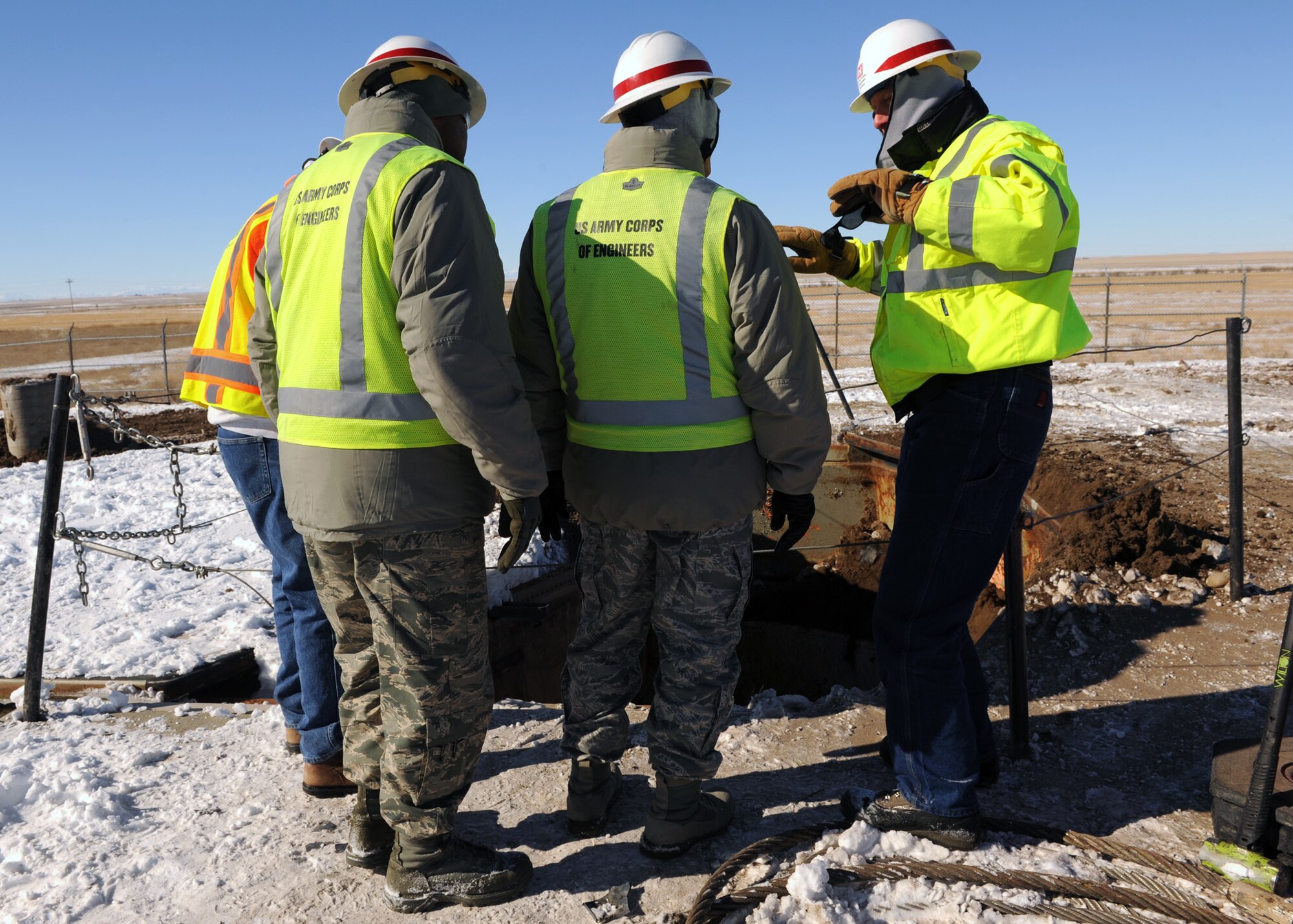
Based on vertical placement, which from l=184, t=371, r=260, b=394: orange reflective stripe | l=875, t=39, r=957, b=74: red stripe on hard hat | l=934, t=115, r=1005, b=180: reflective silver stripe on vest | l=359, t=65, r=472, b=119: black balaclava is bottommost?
l=184, t=371, r=260, b=394: orange reflective stripe

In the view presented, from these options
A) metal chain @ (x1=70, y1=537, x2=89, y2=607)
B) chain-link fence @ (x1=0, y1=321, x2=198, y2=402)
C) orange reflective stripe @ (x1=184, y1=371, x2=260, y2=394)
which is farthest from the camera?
chain-link fence @ (x1=0, y1=321, x2=198, y2=402)

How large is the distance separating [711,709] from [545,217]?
155 cm

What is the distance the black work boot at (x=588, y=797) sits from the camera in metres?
2.91

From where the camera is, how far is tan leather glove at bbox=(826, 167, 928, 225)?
2592 millimetres

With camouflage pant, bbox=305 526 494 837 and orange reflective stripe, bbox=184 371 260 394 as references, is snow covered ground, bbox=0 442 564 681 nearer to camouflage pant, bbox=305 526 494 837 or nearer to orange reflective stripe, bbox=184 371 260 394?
orange reflective stripe, bbox=184 371 260 394

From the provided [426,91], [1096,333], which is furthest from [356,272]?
[1096,333]

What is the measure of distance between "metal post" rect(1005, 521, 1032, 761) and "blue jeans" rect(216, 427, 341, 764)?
2.40 metres

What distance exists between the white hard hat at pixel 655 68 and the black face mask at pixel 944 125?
634mm

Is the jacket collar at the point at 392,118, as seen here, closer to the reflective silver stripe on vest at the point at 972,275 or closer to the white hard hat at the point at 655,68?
the white hard hat at the point at 655,68

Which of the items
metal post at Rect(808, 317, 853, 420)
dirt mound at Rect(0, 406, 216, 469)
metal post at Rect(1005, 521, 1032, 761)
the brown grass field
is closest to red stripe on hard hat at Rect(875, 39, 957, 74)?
metal post at Rect(808, 317, 853, 420)

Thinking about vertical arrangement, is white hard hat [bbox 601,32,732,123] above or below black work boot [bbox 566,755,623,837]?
above

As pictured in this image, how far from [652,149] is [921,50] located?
0.86 metres

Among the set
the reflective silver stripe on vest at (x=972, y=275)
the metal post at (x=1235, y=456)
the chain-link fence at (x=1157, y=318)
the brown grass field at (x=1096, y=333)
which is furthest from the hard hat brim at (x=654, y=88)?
the brown grass field at (x=1096, y=333)

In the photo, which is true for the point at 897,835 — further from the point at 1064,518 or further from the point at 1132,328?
the point at 1132,328
